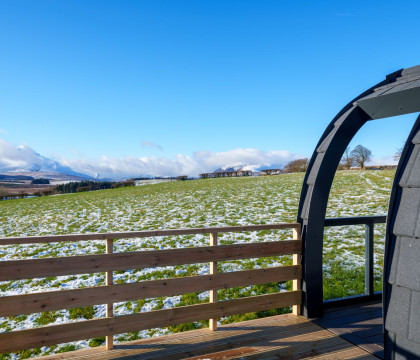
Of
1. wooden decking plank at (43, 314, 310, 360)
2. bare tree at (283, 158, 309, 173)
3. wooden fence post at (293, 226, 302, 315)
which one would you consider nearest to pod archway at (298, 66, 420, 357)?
wooden fence post at (293, 226, 302, 315)

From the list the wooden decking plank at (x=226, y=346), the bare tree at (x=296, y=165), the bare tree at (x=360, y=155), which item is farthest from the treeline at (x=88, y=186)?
the wooden decking plank at (x=226, y=346)

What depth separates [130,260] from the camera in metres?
2.93

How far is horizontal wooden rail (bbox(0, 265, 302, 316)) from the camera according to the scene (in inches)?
102

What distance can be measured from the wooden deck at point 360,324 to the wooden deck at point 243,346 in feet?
0.34

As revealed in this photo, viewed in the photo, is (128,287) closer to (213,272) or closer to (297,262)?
(213,272)

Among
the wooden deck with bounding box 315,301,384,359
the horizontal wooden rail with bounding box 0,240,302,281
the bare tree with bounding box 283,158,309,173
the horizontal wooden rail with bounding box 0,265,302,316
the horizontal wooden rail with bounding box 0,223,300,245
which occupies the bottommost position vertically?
the wooden deck with bounding box 315,301,384,359

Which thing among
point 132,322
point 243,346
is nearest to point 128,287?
point 132,322

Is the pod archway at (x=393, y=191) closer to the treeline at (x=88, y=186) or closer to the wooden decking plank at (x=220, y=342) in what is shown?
the wooden decking plank at (x=220, y=342)

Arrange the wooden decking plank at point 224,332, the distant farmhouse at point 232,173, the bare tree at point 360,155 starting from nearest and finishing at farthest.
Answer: the wooden decking plank at point 224,332 < the bare tree at point 360,155 < the distant farmhouse at point 232,173

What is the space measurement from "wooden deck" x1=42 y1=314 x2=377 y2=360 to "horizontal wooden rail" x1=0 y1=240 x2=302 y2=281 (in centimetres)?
82

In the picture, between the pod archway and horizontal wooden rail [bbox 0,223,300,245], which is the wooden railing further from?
the pod archway

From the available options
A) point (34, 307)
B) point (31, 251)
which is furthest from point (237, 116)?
point (34, 307)

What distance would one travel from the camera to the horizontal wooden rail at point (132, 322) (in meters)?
2.60

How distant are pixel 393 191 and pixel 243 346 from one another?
203 centimetres
